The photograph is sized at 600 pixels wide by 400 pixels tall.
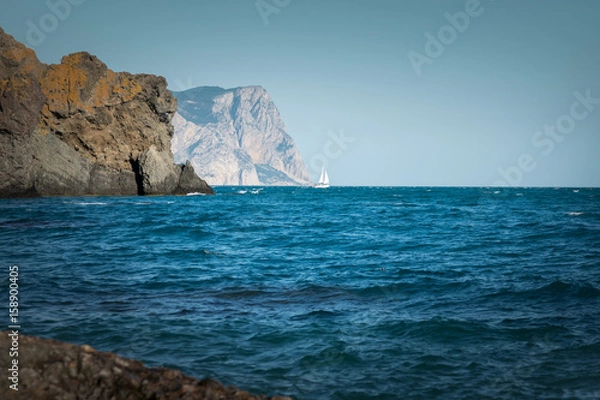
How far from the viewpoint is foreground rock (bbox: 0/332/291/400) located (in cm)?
349

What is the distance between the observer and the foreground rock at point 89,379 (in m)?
3.49

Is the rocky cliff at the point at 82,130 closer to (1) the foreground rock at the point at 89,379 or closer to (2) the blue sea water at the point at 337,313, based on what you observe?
(2) the blue sea water at the point at 337,313

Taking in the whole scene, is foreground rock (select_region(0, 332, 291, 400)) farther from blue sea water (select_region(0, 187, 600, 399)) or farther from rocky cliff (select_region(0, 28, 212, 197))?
rocky cliff (select_region(0, 28, 212, 197))

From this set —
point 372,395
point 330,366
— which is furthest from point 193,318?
point 372,395

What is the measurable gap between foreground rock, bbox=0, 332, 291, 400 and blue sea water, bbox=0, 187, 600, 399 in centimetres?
179

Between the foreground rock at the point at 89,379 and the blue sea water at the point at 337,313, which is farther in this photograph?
the blue sea water at the point at 337,313

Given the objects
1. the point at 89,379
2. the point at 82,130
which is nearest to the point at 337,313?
the point at 89,379

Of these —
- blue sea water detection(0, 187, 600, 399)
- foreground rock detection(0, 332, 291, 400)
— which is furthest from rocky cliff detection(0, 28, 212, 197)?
foreground rock detection(0, 332, 291, 400)

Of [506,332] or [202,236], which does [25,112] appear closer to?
[202,236]

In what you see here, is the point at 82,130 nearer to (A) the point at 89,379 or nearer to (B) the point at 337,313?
(B) the point at 337,313

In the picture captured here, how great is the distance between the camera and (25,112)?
5216 cm

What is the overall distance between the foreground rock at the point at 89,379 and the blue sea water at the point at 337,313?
1790 millimetres

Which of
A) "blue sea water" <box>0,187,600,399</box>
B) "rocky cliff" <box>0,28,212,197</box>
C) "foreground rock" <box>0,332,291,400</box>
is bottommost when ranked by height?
"blue sea water" <box>0,187,600,399</box>

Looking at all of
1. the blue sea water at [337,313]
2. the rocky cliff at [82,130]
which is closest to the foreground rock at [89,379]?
the blue sea water at [337,313]
